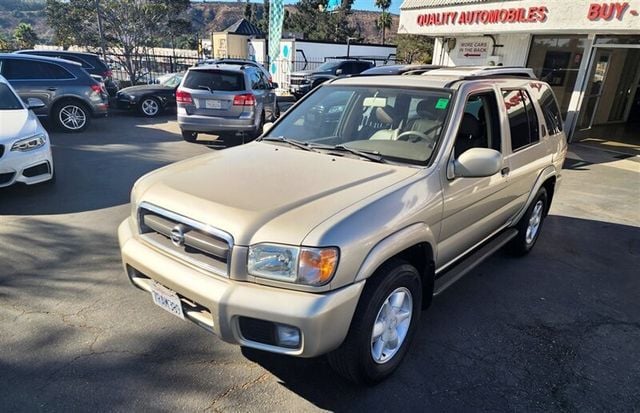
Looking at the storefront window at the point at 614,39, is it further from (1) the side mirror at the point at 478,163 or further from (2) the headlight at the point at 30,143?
(2) the headlight at the point at 30,143

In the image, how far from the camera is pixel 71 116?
1012cm

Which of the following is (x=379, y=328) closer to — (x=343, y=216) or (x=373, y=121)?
(x=343, y=216)

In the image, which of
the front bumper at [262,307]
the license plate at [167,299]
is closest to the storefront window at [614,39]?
the front bumper at [262,307]

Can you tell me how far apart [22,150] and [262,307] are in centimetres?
497

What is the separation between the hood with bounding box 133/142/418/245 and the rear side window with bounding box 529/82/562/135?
8.05 ft

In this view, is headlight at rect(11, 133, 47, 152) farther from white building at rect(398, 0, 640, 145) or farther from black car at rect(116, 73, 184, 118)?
white building at rect(398, 0, 640, 145)

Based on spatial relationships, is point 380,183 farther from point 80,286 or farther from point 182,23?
point 182,23

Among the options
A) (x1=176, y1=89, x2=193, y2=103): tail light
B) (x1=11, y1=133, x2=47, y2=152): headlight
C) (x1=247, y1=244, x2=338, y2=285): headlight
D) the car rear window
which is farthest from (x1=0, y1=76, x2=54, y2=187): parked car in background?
(x1=247, y1=244, x2=338, y2=285): headlight

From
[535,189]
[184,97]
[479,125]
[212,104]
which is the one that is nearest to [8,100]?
[184,97]

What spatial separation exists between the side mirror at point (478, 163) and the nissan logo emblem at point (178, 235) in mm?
1853

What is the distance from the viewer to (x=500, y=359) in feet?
9.78

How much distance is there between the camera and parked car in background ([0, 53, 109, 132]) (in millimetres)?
9695

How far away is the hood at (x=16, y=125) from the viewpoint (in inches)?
211

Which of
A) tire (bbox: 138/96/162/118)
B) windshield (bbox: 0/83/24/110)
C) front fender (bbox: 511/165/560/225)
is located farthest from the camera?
tire (bbox: 138/96/162/118)
